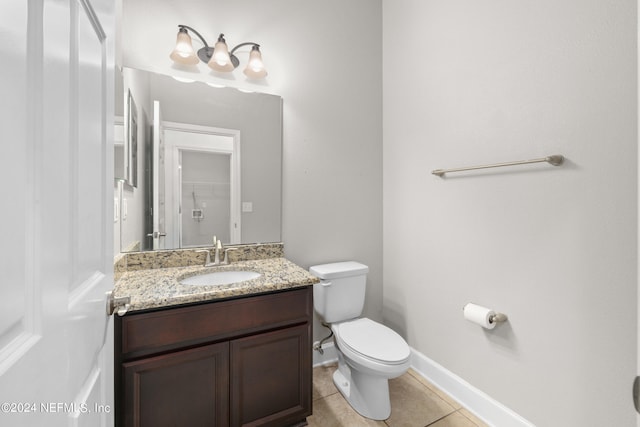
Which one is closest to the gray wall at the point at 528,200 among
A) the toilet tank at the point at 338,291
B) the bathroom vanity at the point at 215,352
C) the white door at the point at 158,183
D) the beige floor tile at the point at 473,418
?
the beige floor tile at the point at 473,418

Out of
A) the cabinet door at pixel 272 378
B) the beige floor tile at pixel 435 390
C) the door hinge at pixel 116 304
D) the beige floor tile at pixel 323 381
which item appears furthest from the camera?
the beige floor tile at pixel 323 381

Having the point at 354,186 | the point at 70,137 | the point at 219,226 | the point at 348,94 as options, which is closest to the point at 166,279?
the point at 219,226

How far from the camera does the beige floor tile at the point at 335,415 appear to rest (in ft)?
4.97

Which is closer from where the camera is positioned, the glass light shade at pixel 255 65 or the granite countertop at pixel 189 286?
the granite countertop at pixel 189 286

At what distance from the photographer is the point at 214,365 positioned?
121cm

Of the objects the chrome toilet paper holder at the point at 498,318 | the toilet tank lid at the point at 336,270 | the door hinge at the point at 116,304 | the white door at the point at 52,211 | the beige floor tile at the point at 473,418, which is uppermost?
the white door at the point at 52,211

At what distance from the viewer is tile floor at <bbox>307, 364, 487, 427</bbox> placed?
152 centimetres

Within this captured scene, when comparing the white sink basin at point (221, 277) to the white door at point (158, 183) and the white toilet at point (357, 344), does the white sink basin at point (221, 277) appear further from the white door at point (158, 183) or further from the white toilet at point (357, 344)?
the white toilet at point (357, 344)

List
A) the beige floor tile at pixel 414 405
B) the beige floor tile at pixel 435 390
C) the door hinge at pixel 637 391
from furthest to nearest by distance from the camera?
the beige floor tile at pixel 435 390
the beige floor tile at pixel 414 405
the door hinge at pixel 637 391

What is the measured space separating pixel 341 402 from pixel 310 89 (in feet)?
6.80

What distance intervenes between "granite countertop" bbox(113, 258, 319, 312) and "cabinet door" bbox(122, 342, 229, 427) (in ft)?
0.78

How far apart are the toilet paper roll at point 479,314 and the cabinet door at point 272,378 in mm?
880

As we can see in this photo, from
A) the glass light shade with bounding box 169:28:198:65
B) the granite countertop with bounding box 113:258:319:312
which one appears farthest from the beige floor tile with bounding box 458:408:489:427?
the glass light shade with bounding box 169:28:198:65

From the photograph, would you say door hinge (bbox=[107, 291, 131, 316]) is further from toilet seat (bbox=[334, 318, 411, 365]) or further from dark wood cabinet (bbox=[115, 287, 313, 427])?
toilet seat (bbox=[334, 318, 411, 365])
